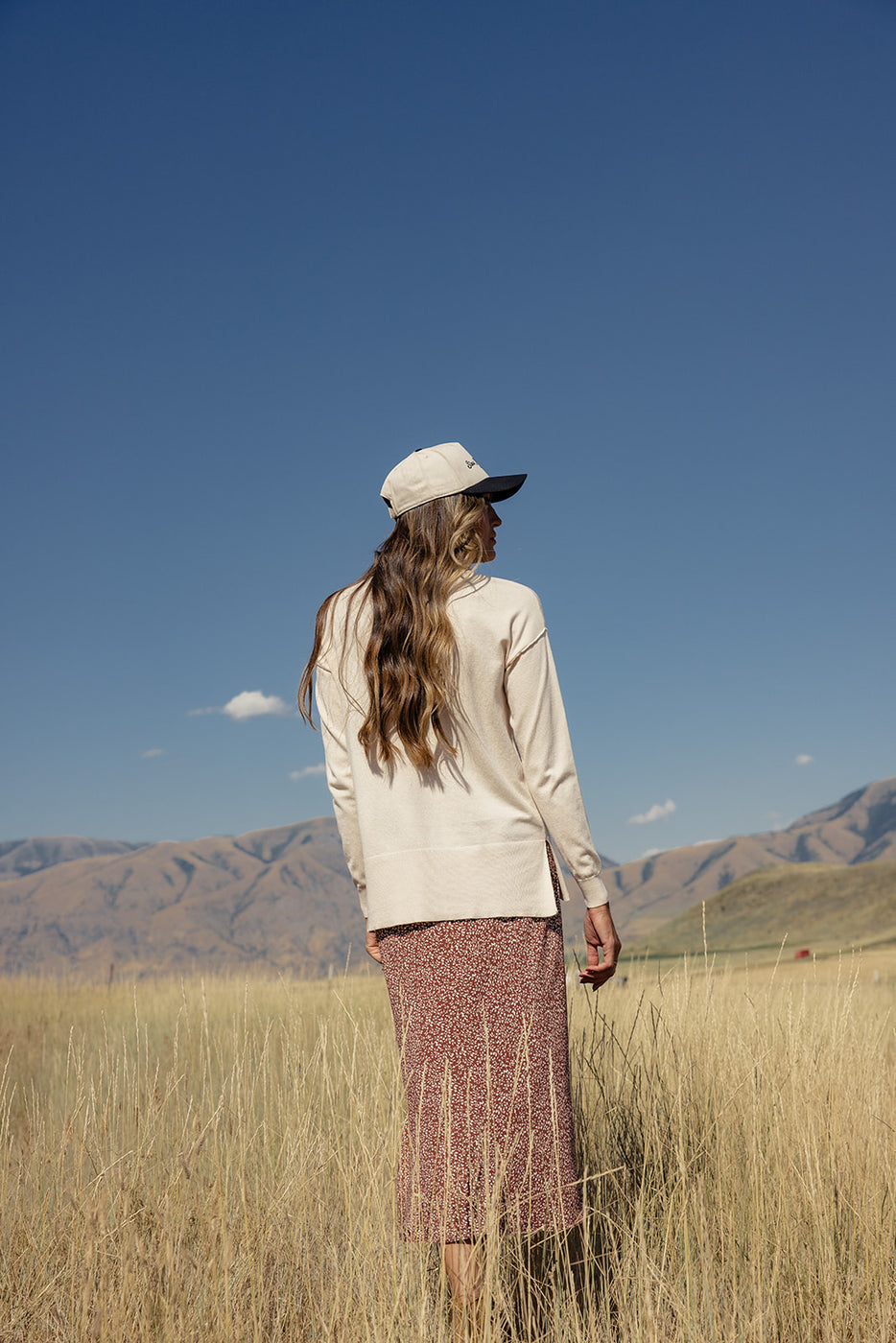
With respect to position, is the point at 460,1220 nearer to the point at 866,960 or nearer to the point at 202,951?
the point at 866,960

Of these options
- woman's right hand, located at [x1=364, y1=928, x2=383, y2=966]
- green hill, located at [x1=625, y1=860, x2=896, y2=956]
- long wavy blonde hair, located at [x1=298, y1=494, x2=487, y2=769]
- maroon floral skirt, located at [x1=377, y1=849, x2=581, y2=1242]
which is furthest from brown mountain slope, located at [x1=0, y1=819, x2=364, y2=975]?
long wavy blonde hair, located at [x1=298, y1=494, x2=487, y2=769]

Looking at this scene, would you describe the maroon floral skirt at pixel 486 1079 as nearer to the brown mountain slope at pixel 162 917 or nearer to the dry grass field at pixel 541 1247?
the dry grass field at pixel 541 1247

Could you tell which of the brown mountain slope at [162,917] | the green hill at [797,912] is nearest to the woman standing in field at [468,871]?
the green hill at [797,912]

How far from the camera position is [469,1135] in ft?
6.07

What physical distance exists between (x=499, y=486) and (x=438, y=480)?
0.14m

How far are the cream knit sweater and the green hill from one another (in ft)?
50.8

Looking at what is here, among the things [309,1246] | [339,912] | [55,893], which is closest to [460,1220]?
[309,1246]

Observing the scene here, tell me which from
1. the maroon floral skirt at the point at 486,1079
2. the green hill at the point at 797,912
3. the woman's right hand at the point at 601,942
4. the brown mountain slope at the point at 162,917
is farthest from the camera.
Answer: the brown mountain slope at the point at 162,917

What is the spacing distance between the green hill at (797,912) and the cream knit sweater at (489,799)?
1549 centimetres

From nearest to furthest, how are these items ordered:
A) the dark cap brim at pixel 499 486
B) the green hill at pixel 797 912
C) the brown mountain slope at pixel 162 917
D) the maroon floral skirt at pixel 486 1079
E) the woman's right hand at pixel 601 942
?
the maroon floral skirt at pixel 486 1079 → the woman's right hand at pixel 601 942 → the dark cap brim at pixel 499 486 → the green hill at pixel 797 912 → the brown mountain slope at pixel 162 917

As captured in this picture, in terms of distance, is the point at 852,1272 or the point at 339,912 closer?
the point at 852,1272

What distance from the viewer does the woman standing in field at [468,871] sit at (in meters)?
1.87

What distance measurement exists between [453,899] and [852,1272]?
5.13 ft

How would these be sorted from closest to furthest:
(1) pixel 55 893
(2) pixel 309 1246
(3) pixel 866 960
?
(2) pixel 309 1246
(3) pixel 866 960
(1) pixel 55 893
